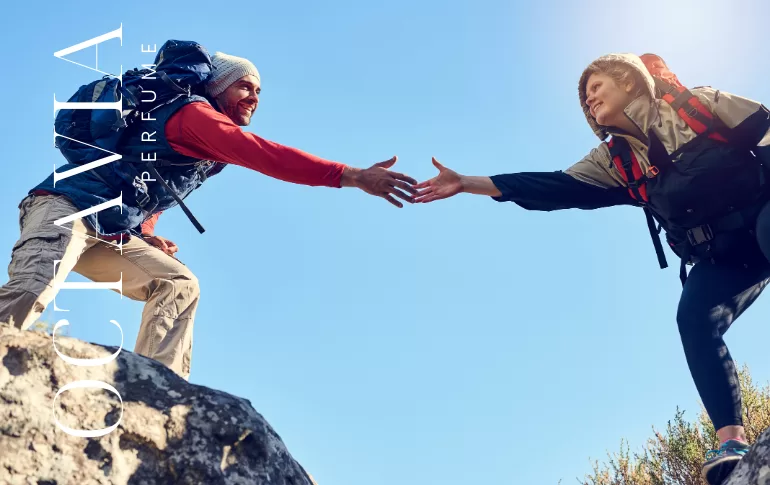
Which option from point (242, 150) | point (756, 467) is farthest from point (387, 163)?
point (756, 467)

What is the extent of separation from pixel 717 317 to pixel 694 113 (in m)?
1.22

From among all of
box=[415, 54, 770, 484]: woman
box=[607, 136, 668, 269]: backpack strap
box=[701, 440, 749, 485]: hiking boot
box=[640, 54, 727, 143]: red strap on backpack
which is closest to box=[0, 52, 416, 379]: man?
box=[607, 136, 668, 269]: backpack strap

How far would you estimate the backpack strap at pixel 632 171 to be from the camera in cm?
455

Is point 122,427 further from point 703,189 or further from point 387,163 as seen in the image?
point 703,189

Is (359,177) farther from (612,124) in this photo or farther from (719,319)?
Answer: (719,319)

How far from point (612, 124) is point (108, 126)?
3.35 meters

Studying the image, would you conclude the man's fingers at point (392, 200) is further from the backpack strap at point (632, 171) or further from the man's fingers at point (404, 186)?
the backpack strap at point (632, 171)

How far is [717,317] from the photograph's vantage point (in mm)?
4305

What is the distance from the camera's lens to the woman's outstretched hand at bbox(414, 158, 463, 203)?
16.9 ft

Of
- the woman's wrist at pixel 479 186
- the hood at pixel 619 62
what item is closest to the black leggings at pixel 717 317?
the hood at pixel 619 62

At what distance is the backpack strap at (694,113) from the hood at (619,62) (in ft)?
0.53

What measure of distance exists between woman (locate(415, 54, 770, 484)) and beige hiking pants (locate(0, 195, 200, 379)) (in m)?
3.05

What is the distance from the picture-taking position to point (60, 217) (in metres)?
4.64

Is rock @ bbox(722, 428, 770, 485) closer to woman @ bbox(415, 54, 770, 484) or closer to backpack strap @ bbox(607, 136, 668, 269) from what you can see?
woman @ bbox(415, 54, 770, 484)
